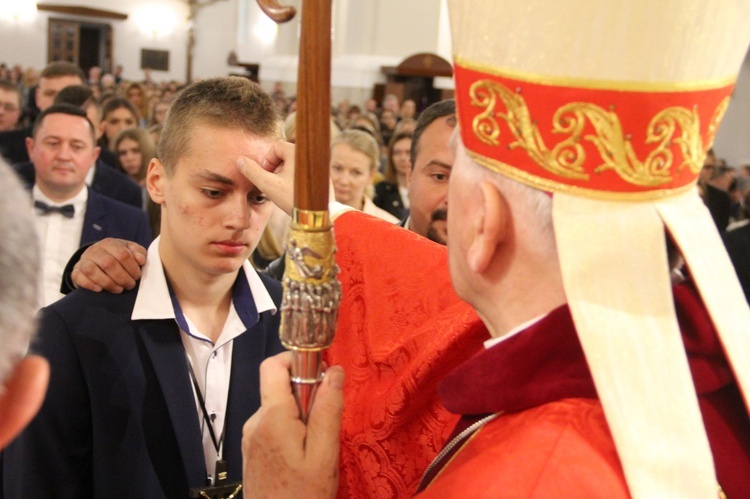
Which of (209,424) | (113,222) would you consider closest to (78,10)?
(113,222)

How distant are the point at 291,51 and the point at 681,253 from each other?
A: 1708 cm

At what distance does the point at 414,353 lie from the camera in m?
1.69

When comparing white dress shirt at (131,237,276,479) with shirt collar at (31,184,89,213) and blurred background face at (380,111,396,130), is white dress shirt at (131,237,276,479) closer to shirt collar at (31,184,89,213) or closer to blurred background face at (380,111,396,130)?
shirt collar at (31,184,89,213)

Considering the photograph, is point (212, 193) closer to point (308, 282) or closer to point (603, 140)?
point (308, 282)

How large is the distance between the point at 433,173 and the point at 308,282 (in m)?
1.84

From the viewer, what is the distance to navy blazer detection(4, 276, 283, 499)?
5.83 ft

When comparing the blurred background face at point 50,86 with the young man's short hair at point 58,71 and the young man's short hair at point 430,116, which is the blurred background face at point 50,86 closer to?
the young man's short hair at point 58,71

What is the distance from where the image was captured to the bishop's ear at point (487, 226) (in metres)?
1.18

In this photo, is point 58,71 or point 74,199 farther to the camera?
point 58,71

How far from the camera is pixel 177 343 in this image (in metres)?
1.95

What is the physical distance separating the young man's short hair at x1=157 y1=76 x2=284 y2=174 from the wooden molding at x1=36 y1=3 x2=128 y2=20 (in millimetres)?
24004

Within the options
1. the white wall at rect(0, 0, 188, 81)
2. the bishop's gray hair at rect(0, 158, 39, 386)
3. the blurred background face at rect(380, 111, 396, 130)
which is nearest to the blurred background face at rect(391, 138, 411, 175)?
the blurred background face at rect(380, 111, 396, 130)

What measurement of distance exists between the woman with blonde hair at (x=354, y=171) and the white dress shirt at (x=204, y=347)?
253 centimetres

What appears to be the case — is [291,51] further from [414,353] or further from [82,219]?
[414,353]
